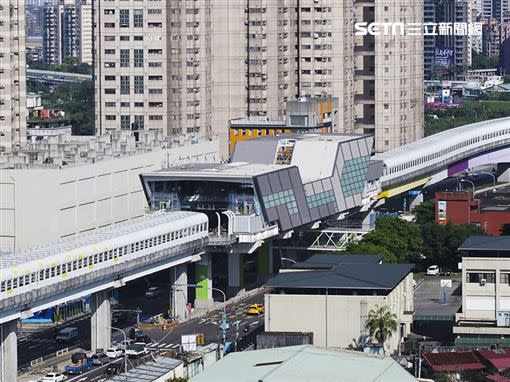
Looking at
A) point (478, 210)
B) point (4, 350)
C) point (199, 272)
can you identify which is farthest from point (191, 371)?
point (478, 210)

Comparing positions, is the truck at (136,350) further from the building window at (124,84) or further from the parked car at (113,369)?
the building window at (124,84)

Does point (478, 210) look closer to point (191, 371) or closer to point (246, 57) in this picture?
point (246, 57)

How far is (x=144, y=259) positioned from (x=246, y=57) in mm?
71352

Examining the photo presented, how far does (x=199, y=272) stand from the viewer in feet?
368

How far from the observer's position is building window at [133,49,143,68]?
15425 cm

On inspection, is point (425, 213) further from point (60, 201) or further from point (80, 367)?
point (80, 367)

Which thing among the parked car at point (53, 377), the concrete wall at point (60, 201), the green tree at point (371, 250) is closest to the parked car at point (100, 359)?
the parked car at point (53, 377)

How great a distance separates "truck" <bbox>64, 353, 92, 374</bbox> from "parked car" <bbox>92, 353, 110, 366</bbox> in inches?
11.4

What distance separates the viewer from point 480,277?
97375 mm

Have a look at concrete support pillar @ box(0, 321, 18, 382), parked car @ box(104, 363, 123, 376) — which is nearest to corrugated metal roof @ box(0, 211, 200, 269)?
concrete support pillar @ box(0, 321, 18, 382)

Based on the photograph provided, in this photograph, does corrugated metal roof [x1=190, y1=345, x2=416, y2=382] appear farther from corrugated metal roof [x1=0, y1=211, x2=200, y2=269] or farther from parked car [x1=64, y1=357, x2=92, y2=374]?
corrugated metal roof [x1=0, y1=211, x2=200, y2=269]

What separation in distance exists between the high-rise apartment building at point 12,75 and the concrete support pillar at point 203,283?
27.8 m

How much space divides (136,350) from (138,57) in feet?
205

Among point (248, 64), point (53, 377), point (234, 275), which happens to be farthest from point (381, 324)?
point (248, 64)
